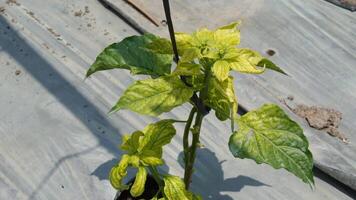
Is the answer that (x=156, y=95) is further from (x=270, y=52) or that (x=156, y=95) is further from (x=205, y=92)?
(x=270, y=52)

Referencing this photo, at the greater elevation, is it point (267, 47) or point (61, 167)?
point (267, 47)

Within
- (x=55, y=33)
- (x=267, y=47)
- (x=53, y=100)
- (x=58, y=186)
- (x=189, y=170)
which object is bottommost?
(x=58, y=186)

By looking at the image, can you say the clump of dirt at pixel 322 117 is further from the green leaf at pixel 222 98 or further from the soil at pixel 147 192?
the green leaf at pixel 222 98

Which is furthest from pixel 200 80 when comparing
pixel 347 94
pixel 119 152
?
pixel 347 94

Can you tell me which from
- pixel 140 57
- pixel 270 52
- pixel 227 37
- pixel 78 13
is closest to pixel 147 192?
pixel 140 57

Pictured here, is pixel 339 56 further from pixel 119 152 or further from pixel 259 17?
pixel 119 152

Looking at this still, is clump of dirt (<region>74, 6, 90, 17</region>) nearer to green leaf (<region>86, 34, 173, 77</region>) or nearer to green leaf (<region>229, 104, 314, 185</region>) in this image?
green leaf (<region>86, 34, 173, 77</region>)

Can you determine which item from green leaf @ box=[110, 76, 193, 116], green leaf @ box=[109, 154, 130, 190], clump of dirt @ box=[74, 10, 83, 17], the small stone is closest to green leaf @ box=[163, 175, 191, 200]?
green leaf @ box=[109, 154, 130, 190]
